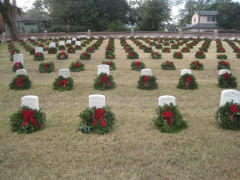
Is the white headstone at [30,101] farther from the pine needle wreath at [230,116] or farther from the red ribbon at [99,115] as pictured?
the pine needle wreath at [230,116]

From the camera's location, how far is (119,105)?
7836 mm

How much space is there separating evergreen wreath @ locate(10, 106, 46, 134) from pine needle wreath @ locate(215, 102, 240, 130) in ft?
14.9

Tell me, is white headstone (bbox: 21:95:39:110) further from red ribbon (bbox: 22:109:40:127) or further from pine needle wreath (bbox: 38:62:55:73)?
pine needle wreath (bbox: 38:62:55:73)

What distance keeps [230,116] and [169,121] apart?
1496 millimetres

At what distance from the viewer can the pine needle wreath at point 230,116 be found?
568cm

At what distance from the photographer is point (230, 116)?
18.8 ft

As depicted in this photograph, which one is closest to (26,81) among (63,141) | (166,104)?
(63,141)

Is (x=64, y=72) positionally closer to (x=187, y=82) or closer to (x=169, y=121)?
(x=187, y=82)

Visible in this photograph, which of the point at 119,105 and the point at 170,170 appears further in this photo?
the point at 119,105

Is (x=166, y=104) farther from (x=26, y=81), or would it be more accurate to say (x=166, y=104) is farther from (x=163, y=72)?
(x=163, y=72)

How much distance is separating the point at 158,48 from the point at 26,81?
17.3 m

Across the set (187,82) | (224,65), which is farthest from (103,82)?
(224,65)

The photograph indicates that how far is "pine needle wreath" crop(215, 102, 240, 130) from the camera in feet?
18.6

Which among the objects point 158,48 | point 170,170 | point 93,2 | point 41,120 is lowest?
point 170,170
